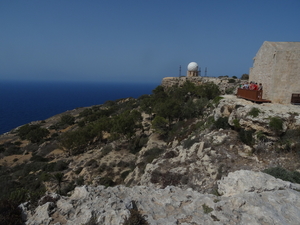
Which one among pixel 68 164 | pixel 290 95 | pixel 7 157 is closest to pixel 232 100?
pixel 290 95

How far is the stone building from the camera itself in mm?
13320

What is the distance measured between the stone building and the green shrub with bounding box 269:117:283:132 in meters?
3.43

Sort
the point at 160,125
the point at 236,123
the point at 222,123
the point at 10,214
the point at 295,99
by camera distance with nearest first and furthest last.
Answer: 1. the point at 10,214
2. the point at 236,123
3. the point at 295,99
4. the point at 222,123
5. the point at 160,125

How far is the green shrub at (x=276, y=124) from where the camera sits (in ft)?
36.7

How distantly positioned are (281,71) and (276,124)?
4750mm

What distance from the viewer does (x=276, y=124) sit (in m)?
11.2

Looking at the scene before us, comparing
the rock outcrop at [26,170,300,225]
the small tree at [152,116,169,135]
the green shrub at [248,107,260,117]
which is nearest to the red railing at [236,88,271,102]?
the green shrub at [248,107,260,117]

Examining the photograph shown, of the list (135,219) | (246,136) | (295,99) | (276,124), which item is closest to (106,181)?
(246,136)

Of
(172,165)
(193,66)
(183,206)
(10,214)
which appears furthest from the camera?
(193,66)

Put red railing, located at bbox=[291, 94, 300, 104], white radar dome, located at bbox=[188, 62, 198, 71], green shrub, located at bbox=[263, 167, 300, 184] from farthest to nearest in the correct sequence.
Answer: white radar dome, located at bbox=[188, 62, 198, 71], red railing, located at bbox=[291, 94, 300, 104], green shrub, located at bbox=[263, 167, 300, 184]

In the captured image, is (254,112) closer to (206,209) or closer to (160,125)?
(206,209)

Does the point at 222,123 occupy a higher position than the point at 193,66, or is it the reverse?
the point at 193,66

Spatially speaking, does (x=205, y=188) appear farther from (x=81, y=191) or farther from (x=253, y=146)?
(x=81, y=191)

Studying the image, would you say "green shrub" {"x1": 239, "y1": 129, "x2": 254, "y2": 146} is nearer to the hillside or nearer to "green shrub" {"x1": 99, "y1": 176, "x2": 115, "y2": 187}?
the hillside
